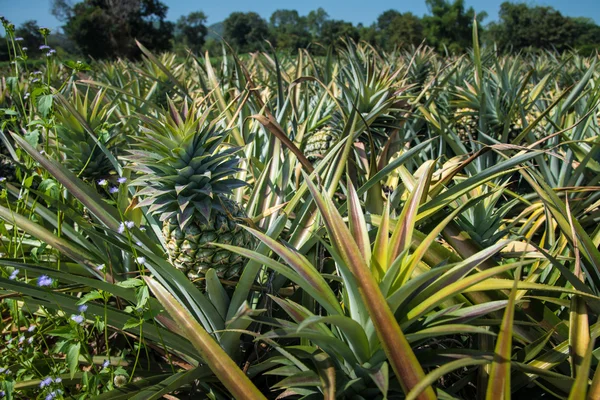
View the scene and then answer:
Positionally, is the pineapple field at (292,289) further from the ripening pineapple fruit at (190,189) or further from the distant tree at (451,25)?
the distant tree at (451,25)

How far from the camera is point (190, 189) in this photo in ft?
3.61

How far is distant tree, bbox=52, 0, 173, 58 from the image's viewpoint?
3234 centimetres

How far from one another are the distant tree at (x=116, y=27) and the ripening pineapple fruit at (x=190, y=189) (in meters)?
33.2

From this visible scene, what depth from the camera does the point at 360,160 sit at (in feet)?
6.30

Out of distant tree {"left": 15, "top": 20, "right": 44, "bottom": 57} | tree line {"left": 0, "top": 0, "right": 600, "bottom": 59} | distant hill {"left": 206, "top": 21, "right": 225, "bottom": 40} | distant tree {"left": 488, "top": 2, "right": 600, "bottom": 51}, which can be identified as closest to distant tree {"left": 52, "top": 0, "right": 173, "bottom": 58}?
tree line {"left": 0, "top": 0, "right": 600, "bottom": 59}

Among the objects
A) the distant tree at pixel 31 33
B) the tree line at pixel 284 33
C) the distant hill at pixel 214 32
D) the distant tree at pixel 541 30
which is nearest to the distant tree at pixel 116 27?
the tree line at pixel 284 33

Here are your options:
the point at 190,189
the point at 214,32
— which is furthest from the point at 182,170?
the point at 214,32

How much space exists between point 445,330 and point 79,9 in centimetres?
4509

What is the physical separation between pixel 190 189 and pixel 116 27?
126ft

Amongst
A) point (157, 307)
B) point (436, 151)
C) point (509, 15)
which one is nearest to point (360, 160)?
point (436, 151)

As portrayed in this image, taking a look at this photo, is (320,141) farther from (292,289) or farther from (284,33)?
(284,33)

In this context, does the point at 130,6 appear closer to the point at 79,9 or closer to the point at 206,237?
the point at 79,9

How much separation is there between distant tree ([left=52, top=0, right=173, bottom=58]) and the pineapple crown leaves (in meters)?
33.2

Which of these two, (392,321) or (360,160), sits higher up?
(360,160)
